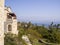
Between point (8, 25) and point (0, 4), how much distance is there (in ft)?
68.2

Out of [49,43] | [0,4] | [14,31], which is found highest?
[0,4]

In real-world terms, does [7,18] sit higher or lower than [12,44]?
higher

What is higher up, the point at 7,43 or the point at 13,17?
the point at 13,17

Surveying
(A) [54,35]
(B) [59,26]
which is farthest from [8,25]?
(B) [59,26]

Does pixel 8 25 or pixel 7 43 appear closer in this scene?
pixel 7 43

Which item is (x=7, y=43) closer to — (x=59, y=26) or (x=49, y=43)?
(x=49, y=43)

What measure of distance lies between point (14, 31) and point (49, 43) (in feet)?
27.1

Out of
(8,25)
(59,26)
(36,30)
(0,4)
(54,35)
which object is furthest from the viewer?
(59,26)

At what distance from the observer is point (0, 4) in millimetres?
3213

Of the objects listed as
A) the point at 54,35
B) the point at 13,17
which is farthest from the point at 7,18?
the point at 54,35

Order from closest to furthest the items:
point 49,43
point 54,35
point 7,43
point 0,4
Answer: point 0,4
point 7,43
point 49,43
point 54,35

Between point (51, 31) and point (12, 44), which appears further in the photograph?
point (51, 31)

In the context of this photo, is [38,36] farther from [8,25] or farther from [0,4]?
[0,4]

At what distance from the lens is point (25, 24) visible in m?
34.4
